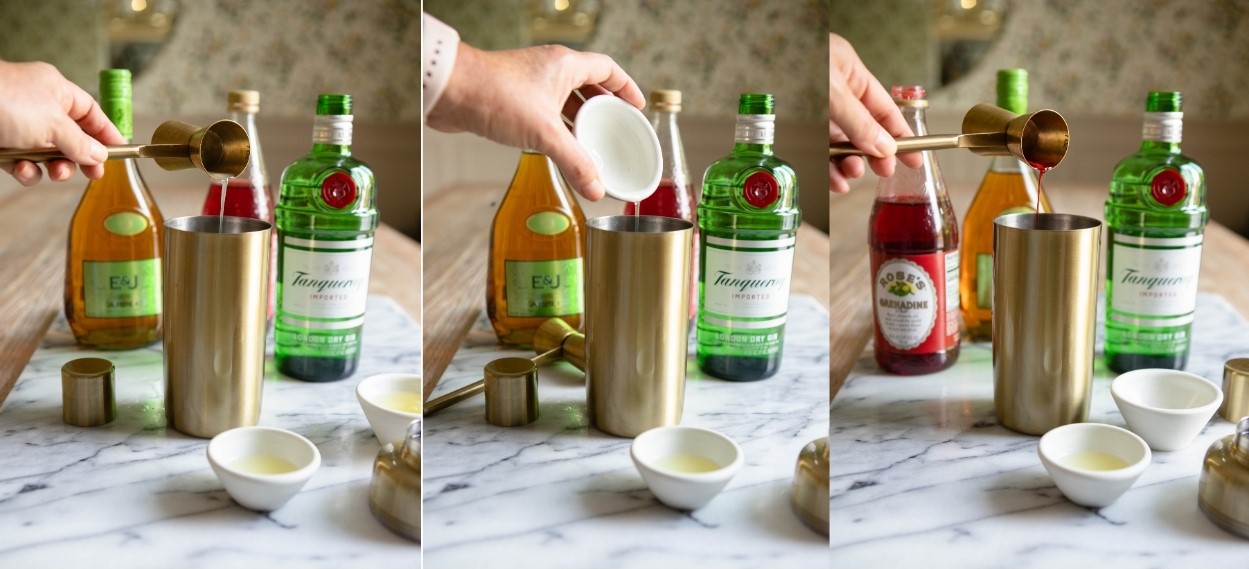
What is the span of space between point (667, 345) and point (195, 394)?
0.40m

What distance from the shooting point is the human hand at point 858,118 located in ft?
2.67

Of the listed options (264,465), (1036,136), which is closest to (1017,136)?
(1036,136)

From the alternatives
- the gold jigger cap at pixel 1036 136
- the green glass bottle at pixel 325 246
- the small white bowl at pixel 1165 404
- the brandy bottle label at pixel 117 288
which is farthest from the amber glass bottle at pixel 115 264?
the small white bowl at pixel 1165 404

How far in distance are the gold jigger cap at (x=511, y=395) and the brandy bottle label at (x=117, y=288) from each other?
0.48m

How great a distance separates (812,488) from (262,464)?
40 cm

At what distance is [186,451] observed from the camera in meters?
0.86

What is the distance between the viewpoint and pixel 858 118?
81cm

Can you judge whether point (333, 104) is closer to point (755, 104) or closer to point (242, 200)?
point (242, 200)

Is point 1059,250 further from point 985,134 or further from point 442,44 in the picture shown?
point 442,44

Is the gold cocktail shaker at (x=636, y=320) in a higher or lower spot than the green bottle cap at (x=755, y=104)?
lower

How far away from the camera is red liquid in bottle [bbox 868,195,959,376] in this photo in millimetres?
1014

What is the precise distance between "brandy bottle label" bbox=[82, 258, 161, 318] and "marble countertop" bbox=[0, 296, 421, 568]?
12 centimetres

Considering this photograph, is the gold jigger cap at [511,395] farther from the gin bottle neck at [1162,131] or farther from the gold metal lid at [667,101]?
the gin bottle neck at [1162,131]

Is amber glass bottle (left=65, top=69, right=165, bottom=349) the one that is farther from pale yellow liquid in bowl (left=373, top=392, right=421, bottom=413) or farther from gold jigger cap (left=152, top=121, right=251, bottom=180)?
pale yellow liquid in bowl (left=373, top=392, right=421, bottom=413)
